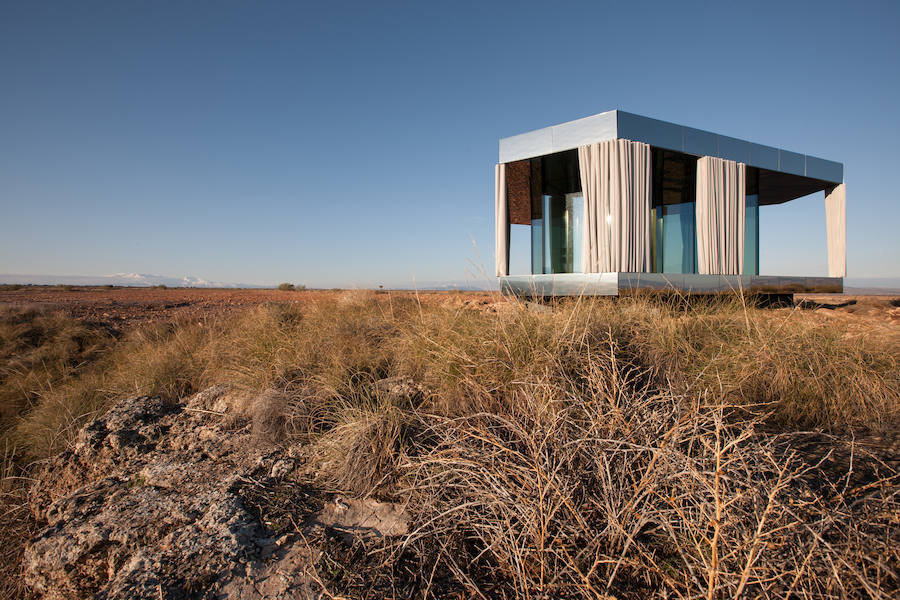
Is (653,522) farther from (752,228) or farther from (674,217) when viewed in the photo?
(752,228)

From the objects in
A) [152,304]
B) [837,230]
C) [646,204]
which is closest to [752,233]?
[837,230]

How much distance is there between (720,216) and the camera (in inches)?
279

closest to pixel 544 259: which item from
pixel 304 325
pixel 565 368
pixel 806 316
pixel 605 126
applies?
pixel 605 126

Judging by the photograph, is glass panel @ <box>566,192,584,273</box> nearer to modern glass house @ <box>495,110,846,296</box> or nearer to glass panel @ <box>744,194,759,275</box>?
modern glass house @ <box>495,110,846,296</box>

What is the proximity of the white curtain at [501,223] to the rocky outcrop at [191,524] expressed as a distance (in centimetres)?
563

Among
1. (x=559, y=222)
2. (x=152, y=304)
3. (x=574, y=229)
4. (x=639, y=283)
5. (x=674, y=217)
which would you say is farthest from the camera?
(x=152, y=304)

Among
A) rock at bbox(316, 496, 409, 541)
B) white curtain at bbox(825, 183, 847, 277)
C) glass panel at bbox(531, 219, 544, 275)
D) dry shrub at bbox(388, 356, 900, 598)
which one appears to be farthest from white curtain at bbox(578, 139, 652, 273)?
white curtain at bbox(825, 183, 847, 277)

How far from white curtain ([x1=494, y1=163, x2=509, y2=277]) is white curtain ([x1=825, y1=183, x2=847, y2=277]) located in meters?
7.84

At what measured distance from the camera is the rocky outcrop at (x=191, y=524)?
1.33m

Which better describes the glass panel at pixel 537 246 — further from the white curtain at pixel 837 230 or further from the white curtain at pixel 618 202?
the white curtain at pixel 837 230

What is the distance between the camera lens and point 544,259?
27.7 ft

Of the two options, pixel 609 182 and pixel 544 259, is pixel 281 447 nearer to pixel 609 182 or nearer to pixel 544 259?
pixel 609 182

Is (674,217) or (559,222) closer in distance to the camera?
(674,217)

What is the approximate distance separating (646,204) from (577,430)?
5.92 m
